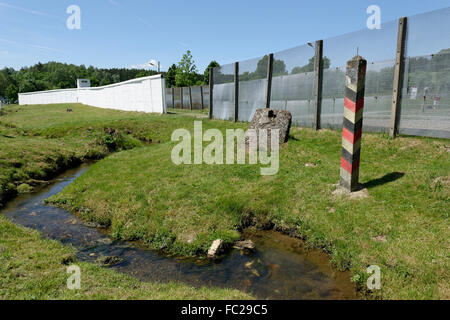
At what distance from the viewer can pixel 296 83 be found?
12.4m

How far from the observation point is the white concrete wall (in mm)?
25889

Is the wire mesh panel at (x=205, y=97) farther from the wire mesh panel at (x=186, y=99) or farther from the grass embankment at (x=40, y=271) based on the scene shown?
the grass embankment at (x=40, y=271)

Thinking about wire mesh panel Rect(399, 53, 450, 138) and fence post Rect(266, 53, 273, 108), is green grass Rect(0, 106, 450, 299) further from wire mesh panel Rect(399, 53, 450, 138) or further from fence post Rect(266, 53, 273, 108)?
fence post Rect(266, 53, 273, 108)

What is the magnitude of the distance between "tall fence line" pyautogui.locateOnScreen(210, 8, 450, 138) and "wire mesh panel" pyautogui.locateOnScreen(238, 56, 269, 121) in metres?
0.22

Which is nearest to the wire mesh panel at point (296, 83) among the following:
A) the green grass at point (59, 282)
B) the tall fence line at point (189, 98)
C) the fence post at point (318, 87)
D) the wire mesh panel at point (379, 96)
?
the fence post at point (318, 87)

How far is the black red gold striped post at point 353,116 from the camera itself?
6109 mm

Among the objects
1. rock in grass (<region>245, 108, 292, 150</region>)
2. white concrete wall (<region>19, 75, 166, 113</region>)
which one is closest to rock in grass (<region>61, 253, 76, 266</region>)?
rock in grass (<region>245, 108, 292, 150</region>)

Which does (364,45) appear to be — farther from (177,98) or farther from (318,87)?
(177,98)

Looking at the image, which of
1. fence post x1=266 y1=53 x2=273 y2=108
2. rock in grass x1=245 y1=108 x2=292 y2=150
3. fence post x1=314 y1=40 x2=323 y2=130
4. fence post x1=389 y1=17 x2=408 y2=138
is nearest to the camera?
fence post x1=389 y1=17 x2=408 y2=138

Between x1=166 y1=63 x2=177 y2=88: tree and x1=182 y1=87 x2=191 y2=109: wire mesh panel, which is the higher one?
x1=166 y1=63 x2=177 y2=88: tree

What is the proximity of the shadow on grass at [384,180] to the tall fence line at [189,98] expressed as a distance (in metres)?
25.9

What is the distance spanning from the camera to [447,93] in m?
7.77
